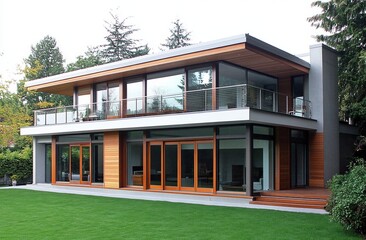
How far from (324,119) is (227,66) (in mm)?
4904

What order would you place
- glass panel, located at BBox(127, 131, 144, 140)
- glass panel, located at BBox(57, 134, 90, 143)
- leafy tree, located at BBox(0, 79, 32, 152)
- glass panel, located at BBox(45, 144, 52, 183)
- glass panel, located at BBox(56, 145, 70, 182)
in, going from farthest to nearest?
leafy tree, located at BBox(0, 79, 32, 152)
glass panel, located at BBox(45, 144, 52, 183)
glass panel, located at BBox(56, 145, 70, 182)
glass panel, located at BBox(57, 134, 90, 143)
glass panel, located at BBox(127, 131, 144, 140)

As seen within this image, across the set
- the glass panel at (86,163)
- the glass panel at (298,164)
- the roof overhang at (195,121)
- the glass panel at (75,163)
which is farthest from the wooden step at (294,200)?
the glass panel at (75,163)

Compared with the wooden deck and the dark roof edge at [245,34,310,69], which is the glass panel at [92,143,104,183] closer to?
the wooden deck

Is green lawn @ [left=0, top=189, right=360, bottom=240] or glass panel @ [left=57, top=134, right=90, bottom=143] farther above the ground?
glass panel @ [left=57, top=134, right=90, bottom=143]

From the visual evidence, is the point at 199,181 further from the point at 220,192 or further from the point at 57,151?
the point at 57,151

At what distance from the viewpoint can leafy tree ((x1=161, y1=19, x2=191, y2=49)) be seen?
4481 cm

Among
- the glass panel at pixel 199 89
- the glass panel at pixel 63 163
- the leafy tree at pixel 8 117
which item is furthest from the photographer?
the leafy tree at pixel 8 117

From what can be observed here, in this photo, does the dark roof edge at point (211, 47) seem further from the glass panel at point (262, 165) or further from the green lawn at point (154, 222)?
the green lawn at point (154, 222)

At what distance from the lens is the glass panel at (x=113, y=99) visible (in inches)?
712

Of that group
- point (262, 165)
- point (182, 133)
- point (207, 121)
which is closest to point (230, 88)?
point (207, 121)

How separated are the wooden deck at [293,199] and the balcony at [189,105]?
3.11m

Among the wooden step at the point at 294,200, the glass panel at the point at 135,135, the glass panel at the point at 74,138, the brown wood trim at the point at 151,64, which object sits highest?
the brown wood trim at the point at 151,64

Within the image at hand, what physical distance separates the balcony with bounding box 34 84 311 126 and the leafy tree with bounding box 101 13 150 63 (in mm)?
22990

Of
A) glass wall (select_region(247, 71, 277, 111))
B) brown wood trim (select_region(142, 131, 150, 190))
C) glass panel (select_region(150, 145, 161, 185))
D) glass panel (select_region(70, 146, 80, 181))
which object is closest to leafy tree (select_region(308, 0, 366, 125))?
glass wall (select_region(247, 71, 277, 111))
